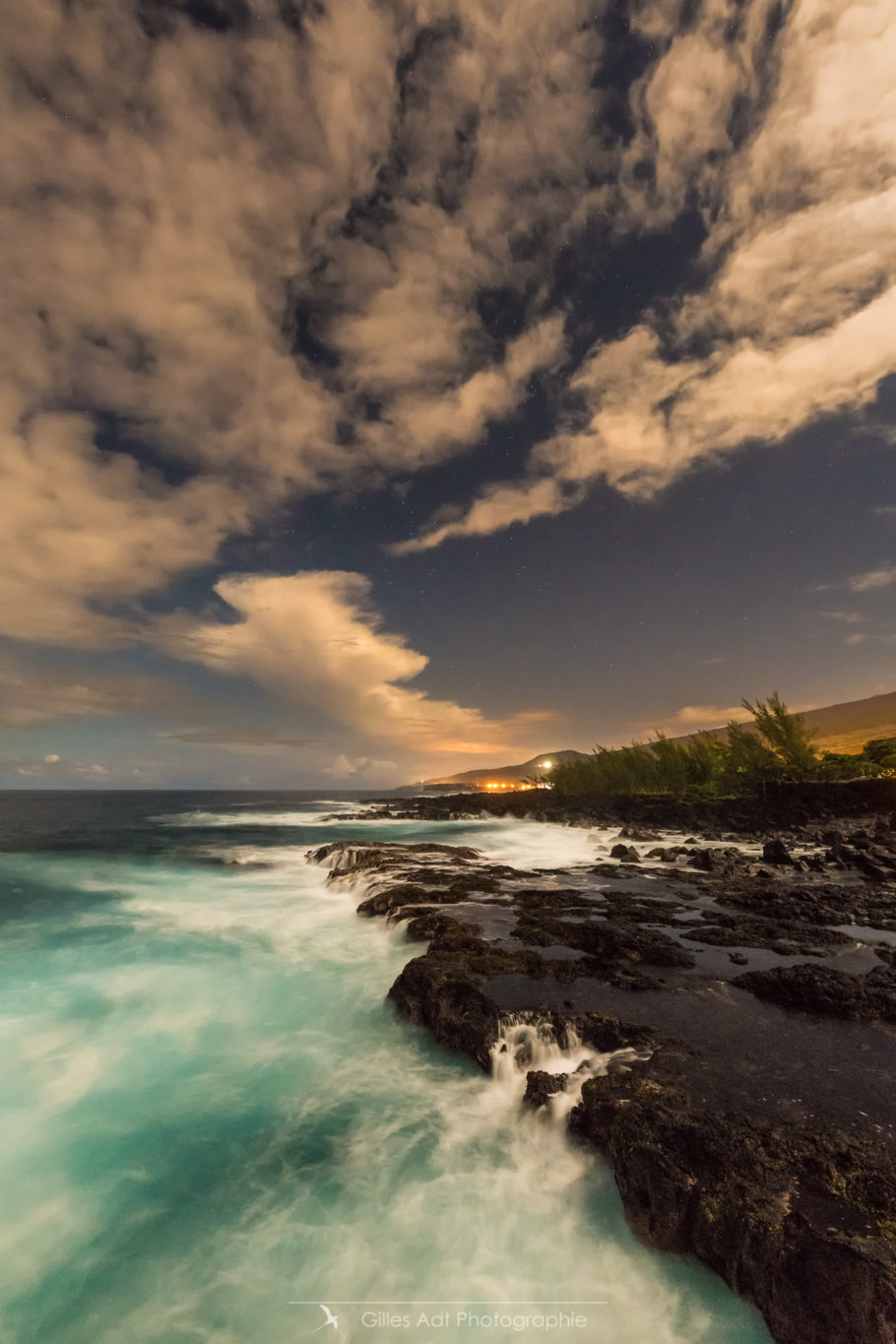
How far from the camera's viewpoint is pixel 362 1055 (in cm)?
1059

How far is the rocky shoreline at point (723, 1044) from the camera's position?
510 cm

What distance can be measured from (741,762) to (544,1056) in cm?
6071

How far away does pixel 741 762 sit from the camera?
198 feet

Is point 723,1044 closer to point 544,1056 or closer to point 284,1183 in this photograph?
point 544,1056

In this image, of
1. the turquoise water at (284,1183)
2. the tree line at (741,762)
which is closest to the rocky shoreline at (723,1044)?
the turquoise water at (284,1183)

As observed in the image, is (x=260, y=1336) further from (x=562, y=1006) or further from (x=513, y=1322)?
(x=562, y=1006)

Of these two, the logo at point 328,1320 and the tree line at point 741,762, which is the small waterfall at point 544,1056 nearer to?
the logo at point 328,1320

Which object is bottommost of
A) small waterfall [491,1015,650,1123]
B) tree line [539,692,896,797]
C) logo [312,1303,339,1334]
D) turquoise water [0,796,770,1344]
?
logo [312,1303,339,1334]

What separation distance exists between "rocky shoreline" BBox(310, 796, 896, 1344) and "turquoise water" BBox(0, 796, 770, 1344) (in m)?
0.57

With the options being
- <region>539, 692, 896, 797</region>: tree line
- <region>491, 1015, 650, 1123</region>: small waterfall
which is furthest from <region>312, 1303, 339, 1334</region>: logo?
<region>539, 692, 896, 797</region>: tree line

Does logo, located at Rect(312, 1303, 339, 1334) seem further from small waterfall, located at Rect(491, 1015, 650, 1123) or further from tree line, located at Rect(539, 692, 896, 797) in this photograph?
tree line, located at Rect(539, 692, 896, 797)

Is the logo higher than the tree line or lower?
lower

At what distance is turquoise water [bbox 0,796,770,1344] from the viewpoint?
18.7 ft

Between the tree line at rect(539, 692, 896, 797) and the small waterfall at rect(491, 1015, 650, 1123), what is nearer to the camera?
the small waterfall at rect(491, 1015, 650, 1123)
